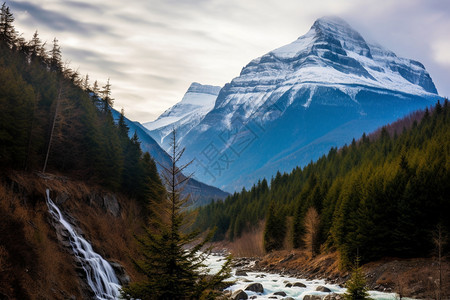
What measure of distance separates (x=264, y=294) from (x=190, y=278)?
3425cm

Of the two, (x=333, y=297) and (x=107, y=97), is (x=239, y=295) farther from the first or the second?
(x=107, y=97)

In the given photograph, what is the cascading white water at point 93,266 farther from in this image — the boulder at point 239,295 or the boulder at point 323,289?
the boulder at point 323,289

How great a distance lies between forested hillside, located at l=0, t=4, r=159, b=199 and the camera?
44219mm

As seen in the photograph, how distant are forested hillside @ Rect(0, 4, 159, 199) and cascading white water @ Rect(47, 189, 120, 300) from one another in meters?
8.08

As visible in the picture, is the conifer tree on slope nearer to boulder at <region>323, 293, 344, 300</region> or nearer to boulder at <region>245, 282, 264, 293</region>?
boulder at <region>323, 293, 344, 300</region>

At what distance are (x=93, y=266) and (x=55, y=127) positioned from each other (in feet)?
89.0

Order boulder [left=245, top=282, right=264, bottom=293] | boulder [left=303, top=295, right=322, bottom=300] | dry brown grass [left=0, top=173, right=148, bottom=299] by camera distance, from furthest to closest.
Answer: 1. boulder [left=245, top=282, right=264, bottom=293]
2. boulder [left=303, top=295, right=322, bottom=300]
3. dry brown grass [left=0, top=173, right=148, bottom=299]

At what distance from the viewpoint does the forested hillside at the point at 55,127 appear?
44.2m

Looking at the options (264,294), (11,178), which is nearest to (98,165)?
(11,178)

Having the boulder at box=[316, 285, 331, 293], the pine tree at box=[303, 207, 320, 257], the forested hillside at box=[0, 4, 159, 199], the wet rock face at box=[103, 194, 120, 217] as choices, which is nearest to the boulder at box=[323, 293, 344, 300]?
the boulder at box=[316, 285, 331, 293]

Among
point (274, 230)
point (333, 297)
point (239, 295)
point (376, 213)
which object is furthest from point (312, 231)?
point (239, 295)

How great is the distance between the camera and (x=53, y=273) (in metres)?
29.7

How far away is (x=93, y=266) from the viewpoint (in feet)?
118

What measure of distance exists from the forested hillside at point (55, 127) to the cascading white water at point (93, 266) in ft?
26.5
